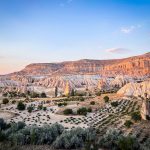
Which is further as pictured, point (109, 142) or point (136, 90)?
point (136, 90)

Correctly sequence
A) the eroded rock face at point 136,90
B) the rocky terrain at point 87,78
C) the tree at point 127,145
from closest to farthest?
1. the tree at point 127,145
2. the eroded rock face at point 136,90
3. the rocky terrain at point 87,78

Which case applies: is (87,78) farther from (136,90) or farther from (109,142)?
(109,142)

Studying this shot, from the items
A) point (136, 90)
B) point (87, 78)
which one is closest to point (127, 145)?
point (136, 90)

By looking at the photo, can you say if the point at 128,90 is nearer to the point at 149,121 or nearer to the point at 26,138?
the point at 149,121

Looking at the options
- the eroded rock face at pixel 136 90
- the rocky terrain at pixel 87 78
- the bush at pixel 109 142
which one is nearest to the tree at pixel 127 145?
the bush at pixel 109 142

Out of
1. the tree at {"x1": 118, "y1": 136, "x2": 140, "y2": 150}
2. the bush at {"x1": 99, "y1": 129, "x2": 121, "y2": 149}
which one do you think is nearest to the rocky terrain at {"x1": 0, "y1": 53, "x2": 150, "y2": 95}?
the bush at {"x1": 99, "y1": 129, "x2": 121, "y2": 149}

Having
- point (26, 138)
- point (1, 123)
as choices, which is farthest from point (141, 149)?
point (1, 123)

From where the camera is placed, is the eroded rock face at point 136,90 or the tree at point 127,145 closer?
the tree at point 127,145

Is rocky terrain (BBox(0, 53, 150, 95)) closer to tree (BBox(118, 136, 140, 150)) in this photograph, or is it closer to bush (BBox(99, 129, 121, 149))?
bush (BBox(99, 129, 121, 149))

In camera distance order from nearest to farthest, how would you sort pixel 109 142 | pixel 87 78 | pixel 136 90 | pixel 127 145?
1. pixel 127 145
2. pixel 109 142
3. pixel 136 90
4. pixel 87 78

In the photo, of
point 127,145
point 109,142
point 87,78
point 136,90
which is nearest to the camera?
point 127,145

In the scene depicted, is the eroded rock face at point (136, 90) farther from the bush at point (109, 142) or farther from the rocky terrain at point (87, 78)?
the bush at point (109, 142)
